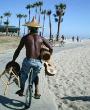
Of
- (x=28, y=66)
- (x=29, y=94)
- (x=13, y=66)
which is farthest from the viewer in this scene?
(x=13, y=66)

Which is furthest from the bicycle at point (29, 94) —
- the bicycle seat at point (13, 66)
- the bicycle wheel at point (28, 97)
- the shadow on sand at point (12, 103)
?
the bicycle seat at point (13, 66)

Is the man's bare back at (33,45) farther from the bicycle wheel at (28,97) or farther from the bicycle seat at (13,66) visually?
the bicycle wheel at (28,97)

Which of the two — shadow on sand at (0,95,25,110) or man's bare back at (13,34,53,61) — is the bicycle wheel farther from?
man's bare back at (13,34,53,61)

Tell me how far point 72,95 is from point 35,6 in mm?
92187

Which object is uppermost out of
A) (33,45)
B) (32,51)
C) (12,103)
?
(33,45)

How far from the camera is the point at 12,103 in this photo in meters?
9.46

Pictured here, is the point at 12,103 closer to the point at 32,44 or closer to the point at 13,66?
the point at 13,66

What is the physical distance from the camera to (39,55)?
922 centimetres

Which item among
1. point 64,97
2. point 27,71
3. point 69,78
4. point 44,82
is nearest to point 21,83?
point 27,71

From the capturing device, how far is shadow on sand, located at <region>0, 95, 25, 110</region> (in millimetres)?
8977

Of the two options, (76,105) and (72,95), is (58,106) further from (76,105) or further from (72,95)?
(72,95)

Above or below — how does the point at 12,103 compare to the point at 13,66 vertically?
below

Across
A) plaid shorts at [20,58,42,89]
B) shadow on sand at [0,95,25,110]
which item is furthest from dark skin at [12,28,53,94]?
shadow on sand at [0,95,25,110]

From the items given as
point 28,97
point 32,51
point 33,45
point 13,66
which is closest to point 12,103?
point 28,97
